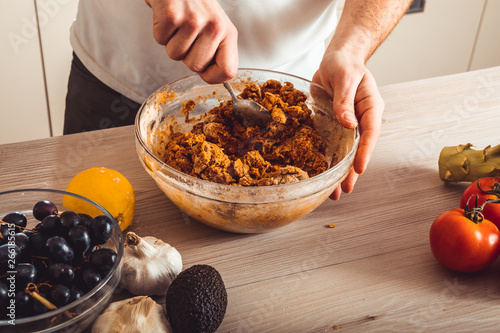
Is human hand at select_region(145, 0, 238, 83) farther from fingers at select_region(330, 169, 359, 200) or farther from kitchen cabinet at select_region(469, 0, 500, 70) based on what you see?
kitchen cabinet at select_region(469, 0, 500, 70)

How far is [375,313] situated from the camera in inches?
33.6

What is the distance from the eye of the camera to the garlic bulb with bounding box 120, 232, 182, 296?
832 mm

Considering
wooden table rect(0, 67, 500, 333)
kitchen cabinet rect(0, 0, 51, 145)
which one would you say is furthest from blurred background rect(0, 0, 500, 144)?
wooden table rect(0, 67, 500, 333)

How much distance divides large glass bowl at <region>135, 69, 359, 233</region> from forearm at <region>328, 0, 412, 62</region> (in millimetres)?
196

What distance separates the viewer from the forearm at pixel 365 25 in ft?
4.11

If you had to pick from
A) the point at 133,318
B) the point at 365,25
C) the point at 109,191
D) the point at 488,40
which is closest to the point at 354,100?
A: the point at 365,25

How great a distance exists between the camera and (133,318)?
736mm

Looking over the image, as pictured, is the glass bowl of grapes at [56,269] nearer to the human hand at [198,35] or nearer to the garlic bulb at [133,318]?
the garlic bulb at [133,318]

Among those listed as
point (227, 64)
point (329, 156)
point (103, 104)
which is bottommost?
point (103, 104)

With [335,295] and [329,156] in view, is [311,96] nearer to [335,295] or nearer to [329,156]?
[329,156]

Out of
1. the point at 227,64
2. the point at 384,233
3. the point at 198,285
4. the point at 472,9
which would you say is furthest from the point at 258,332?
the point at 472,9

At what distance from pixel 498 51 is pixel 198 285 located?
3361mm

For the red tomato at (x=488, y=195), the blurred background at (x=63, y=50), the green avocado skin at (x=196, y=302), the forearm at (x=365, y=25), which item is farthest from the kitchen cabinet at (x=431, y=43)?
the green avocado skin at (x=196, y=302)

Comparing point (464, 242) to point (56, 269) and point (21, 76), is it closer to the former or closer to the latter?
point (56, 269)
